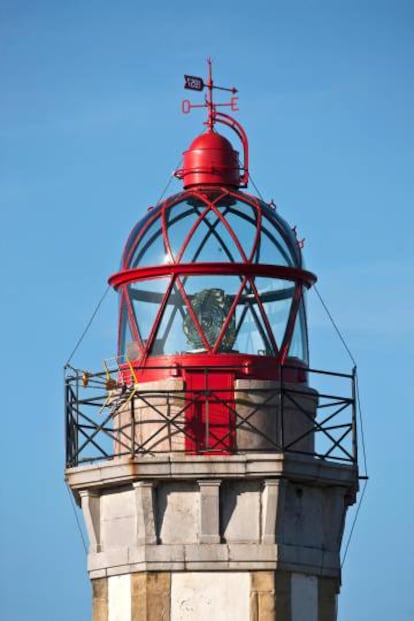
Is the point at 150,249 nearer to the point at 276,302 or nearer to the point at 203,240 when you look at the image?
the point at 203,240

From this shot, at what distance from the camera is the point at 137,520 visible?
34.1 meters

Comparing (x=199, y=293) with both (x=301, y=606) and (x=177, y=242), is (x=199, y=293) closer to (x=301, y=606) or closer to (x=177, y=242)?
(x=177, y=242)

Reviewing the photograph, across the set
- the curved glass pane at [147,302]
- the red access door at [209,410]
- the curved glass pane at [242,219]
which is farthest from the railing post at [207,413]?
the curved glass pane at [242,219]

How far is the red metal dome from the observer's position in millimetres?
35656

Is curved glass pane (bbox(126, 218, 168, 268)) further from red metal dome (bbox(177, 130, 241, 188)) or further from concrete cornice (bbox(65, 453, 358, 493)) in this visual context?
concrete cornice (bbox(65, 453, 358, 493))

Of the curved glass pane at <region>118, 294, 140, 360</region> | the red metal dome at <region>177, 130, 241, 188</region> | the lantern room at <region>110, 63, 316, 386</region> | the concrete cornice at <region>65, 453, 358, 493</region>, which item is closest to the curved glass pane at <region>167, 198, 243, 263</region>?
the lantern room at <region>110, 63, 316, 386</region>

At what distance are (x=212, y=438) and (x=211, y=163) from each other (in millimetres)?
3881

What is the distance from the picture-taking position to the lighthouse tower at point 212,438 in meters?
33.8

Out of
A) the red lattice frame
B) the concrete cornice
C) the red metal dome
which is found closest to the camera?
the concrete cornice

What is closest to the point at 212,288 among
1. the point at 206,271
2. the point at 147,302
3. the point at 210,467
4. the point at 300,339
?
the point at 206,271

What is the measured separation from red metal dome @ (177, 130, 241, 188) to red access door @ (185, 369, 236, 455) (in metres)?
2.86

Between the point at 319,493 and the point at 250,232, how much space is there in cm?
352

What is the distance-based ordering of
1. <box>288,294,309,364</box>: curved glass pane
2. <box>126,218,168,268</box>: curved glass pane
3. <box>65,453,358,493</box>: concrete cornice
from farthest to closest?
<box>288,294,309,364</box>: curved glass pane, <box>126,218,168,268</box>: curved glass pane, <box>65,453,358,493</box>: concrete cornice

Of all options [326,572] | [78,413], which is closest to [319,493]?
[326,572]
